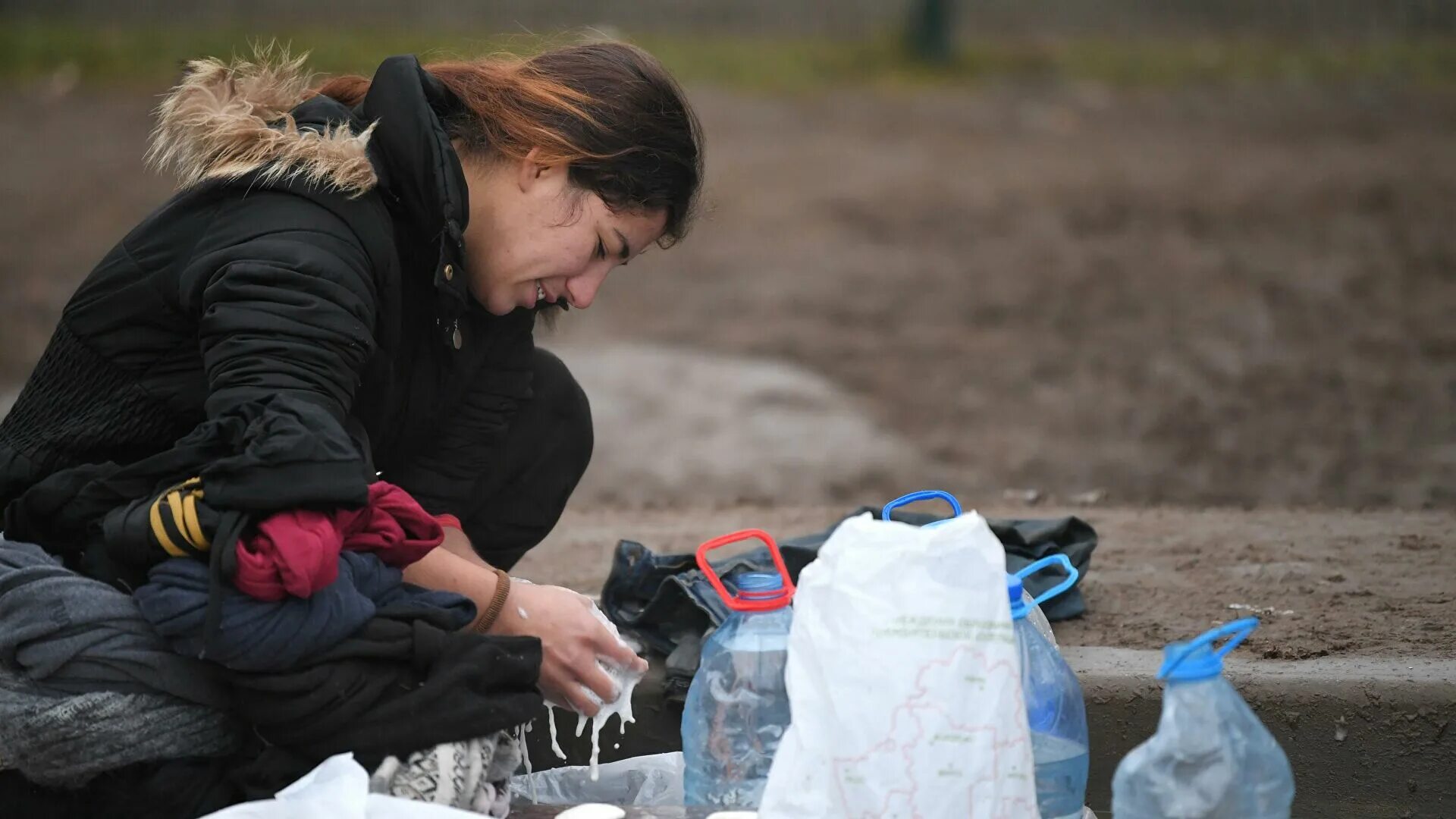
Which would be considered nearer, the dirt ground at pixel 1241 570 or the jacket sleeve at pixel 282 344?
the jacket sleeve at pixel 282 344

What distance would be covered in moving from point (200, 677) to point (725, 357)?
5572 mm

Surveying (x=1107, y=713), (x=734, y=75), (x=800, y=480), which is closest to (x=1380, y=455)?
(x=800, y=480)

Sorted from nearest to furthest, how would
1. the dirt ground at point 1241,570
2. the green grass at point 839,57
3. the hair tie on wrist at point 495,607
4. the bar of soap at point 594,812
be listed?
the bar of soap at point 594,812, the hair tie on wrist at point 495,607, the dirt ground at point 1241,570, the green grass at point 839,57

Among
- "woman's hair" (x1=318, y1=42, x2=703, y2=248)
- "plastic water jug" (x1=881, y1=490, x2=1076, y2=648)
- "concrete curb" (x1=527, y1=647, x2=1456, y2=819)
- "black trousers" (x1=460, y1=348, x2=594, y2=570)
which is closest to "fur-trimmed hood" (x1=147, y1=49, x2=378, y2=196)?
"woman's hair" (x1=318, y1=42, x2=703, y2=248)

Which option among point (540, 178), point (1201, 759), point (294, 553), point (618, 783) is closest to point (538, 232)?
point (540, 178)

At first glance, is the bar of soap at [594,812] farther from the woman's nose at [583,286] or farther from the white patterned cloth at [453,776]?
the woman's nose at [583,286]

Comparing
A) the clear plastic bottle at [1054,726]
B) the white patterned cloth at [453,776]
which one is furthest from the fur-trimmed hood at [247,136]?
the clear plastic bottle at [1054,726]

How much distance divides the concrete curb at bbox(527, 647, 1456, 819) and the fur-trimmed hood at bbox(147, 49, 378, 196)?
1.74 metres

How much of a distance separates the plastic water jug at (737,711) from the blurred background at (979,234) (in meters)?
0.88

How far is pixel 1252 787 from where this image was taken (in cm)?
217

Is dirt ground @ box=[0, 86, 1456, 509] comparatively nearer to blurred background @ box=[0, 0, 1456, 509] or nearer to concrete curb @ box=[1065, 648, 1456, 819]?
blurred background @ box=[0, 0, 1456, 509]

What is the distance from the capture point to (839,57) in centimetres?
1457

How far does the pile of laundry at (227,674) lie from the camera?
7.34ft

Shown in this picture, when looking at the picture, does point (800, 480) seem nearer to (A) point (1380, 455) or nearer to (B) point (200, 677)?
(A) point (1380, 455)
